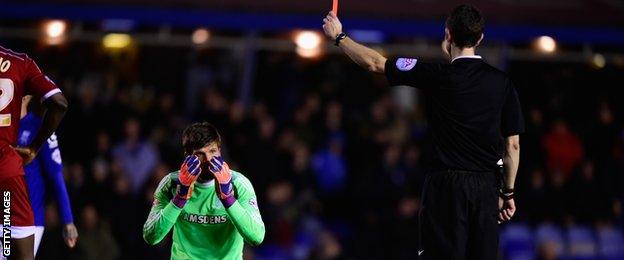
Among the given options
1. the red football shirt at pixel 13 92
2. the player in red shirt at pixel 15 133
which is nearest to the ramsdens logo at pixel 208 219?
the player in red shirt at pixel 15 133

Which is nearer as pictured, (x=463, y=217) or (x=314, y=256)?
(x=463, y=217)

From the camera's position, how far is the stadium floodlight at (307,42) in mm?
16469

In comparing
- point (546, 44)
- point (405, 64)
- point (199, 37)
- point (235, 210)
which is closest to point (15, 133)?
point (235, 210)

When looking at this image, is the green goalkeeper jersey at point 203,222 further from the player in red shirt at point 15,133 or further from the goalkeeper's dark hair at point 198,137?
the player in red shirt at point 15,133

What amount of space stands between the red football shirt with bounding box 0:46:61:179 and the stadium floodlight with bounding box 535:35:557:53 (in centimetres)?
927

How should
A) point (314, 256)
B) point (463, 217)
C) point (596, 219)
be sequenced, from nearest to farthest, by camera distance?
1. point (463, 217)
2. point (314, 256)
3. point (596, 219)

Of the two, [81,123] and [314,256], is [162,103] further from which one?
[314,256]

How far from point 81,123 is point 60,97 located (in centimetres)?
759

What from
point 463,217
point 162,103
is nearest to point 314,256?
point 162,103

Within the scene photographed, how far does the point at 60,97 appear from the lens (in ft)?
24.4

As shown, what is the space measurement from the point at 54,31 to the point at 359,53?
398 inches

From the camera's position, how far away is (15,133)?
7.40m

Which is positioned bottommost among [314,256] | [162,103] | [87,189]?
[314,256]

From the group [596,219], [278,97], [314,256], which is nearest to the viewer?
[314,256]
